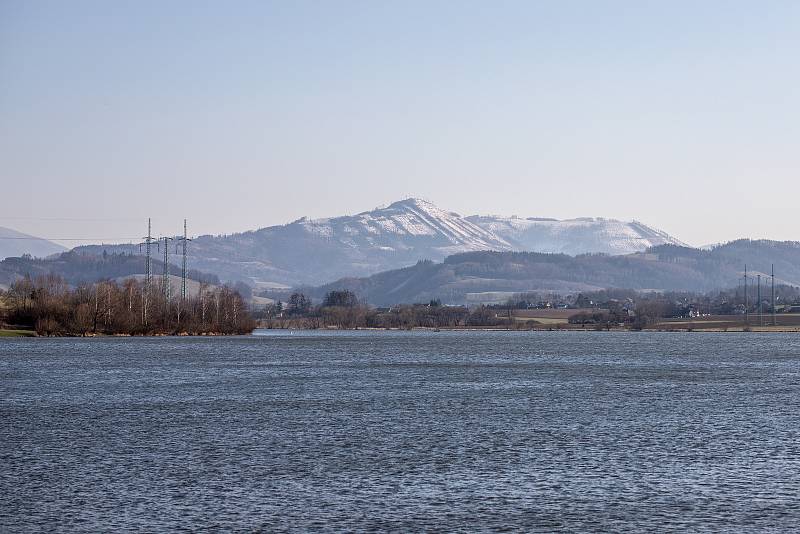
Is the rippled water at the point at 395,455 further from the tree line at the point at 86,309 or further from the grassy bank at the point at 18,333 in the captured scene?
the grassy bank at the point at 18,333

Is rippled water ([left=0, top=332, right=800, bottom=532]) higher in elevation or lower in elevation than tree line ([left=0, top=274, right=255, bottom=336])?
lower

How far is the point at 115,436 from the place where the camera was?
45812 mm

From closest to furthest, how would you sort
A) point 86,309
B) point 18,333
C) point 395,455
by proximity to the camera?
1. point 395,455
2. point 86,309
3. point 18,333

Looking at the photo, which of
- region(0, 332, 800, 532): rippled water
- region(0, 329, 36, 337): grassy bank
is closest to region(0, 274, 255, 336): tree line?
region(0, 329, 36, 337): grassy bank

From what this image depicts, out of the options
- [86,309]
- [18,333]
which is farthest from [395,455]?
[18,333]

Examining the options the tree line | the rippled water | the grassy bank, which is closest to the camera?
the rippled water

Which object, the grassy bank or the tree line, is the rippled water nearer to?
the tree line

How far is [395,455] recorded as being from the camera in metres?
40.2

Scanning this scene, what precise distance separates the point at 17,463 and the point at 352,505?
1354 cm

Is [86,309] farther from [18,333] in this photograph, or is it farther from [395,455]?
[395,455]

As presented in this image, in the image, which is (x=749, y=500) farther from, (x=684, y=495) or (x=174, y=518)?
(x=174, y=518)

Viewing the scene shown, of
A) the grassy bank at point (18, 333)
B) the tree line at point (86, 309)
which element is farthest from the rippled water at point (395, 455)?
the grassy bank at point (18, 333)

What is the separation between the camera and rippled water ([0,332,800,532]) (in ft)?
97.7

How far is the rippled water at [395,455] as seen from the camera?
97.7 feet
